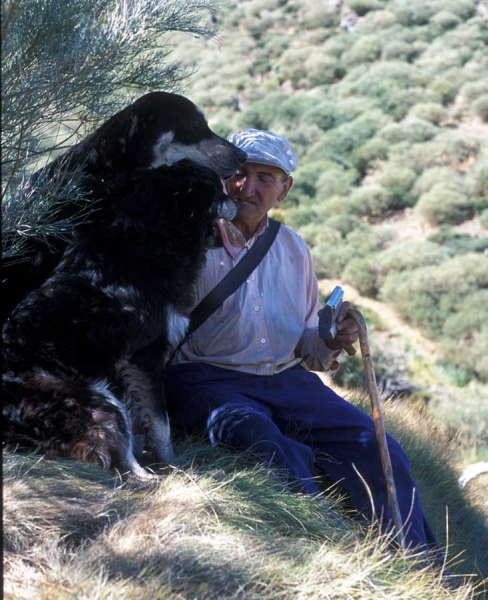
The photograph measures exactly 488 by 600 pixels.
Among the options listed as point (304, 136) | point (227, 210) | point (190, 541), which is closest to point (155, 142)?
point (227, 210)

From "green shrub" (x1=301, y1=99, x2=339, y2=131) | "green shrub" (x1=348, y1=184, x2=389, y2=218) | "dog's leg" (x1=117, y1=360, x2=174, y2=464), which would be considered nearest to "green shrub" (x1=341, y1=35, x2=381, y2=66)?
"green shrub" (x1=301, y1=99, x2=339, y2=131)

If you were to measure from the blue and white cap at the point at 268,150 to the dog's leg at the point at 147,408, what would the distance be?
139 cm

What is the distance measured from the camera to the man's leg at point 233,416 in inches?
157

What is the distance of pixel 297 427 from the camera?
438 cm

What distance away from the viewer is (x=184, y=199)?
13.8 feet

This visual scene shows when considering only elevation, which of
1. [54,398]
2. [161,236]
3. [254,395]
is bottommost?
[254,395]

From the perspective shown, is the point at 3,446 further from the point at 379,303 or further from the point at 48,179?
the point at 379,303

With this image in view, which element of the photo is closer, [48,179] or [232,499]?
[232,499]

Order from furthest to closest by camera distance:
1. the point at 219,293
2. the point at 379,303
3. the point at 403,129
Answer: the point at 403,129 → the point at 379,303 → the point at 219,293

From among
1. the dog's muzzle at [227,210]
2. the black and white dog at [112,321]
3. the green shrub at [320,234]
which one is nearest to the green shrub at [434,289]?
the green shrub at [320,234]

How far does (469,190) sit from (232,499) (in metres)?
18.7

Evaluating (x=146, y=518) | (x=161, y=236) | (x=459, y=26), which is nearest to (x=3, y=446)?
(x=146, y=518)

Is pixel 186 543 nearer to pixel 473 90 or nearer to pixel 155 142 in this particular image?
pixel 155 142

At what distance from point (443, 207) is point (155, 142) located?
648 inches
